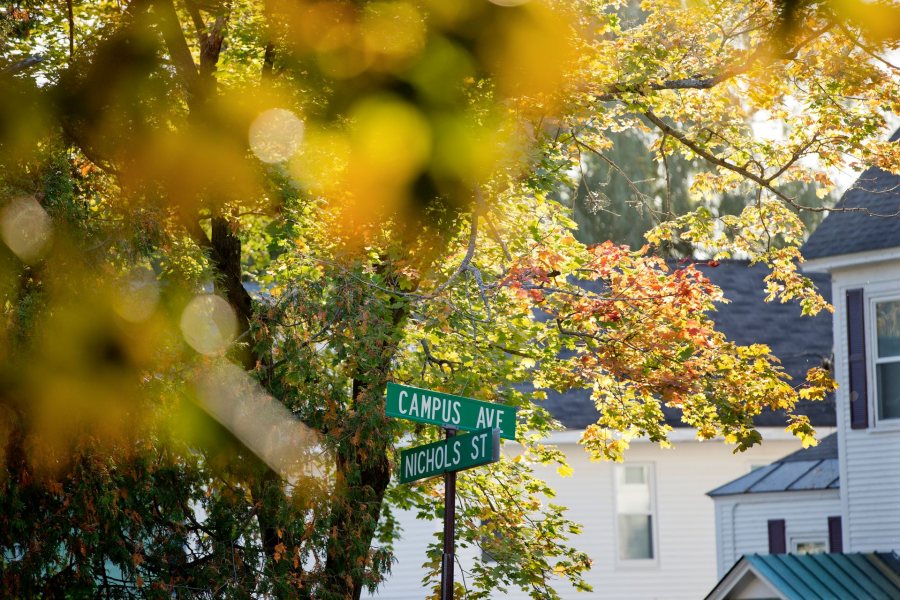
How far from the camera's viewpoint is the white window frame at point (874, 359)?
54.9 ft

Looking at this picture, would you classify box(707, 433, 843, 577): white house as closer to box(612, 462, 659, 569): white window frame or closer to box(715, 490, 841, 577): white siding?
box(715, 490, 841, 577): white siding

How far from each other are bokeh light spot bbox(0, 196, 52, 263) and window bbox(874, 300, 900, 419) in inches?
457

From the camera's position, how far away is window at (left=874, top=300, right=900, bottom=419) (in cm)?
1678

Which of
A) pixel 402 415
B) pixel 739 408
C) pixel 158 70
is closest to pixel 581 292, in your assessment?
pixel 739 408

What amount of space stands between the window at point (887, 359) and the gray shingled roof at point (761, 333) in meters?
6.91

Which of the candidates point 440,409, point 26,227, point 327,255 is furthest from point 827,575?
→ point 26,227

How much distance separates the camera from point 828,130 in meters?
13.1

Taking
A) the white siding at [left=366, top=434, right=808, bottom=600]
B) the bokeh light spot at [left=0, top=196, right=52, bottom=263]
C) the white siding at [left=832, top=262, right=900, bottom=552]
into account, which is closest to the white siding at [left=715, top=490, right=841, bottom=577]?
the white siding at [left=366, top=434, right=808, bottom=600]

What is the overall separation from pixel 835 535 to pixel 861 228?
205 inches

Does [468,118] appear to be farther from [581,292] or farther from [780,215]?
[780,215]

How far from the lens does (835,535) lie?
64.1ft

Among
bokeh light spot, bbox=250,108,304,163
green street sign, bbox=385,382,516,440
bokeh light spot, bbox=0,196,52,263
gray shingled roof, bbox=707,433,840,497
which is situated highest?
bokeh light spot, bbox=250,108,304,163

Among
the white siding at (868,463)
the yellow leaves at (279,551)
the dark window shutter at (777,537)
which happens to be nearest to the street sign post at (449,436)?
the yellow leaves at (279,551)

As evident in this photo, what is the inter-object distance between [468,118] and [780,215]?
494 centimetres
